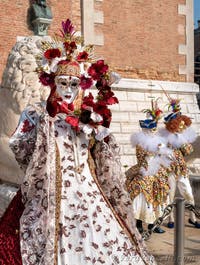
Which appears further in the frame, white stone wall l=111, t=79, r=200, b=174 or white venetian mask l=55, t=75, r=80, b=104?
white stone wall l=111, t=79, r=200, b=174

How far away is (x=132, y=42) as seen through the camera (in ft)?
39.1

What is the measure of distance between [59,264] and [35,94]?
2.84 meters

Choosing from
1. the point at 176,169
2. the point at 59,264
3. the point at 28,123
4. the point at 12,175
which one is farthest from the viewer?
the point at 176,169

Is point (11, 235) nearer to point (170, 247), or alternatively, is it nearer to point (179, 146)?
point (170, 247)

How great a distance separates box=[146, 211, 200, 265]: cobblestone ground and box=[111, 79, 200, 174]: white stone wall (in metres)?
4.35

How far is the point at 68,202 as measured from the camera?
11.2 ft

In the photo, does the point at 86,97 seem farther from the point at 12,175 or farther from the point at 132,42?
the point at 132,42

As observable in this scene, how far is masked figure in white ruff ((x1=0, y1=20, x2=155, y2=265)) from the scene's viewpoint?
10.8 ft

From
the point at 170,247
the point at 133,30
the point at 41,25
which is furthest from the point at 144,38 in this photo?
the point at 170,247

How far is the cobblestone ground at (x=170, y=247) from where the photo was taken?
4.86 m

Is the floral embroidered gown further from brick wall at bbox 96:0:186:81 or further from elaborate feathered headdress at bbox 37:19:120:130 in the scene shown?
brick wall at bbox 96:0:186:81

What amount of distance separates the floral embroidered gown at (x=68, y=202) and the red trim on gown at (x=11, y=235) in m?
0.02

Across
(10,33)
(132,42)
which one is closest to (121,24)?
(132,42)

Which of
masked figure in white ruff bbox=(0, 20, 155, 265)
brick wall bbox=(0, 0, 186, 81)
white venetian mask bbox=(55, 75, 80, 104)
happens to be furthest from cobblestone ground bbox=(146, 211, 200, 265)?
brick wall bbox=(0, 0, 186, 81)
